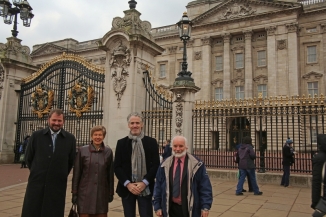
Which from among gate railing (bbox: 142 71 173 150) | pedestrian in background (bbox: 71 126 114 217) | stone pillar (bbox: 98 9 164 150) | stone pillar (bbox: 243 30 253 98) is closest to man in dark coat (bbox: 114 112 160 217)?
pedestrian in background (bbox: 71 126 114 217)

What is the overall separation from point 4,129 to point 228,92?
28.1 m

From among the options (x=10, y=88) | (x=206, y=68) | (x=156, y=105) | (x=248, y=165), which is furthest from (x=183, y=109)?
(x=206, y=68)

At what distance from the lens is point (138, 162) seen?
14.0ft

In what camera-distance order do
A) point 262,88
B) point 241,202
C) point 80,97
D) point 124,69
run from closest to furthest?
point 241,202 < point 124,69 < point 80,97 < point 262,88

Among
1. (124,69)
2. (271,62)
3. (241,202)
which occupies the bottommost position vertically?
(241,202)

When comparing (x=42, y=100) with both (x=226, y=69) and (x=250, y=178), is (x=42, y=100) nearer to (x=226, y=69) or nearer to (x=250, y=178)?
(x=250, y=178)

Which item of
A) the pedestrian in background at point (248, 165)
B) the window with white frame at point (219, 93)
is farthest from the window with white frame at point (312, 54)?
the pedestrian in background at point (248, 165)

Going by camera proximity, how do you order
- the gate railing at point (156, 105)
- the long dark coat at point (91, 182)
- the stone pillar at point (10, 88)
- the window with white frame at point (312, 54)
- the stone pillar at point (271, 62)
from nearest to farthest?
the long dark coat at point (91, 182)
the gate railing at point (156, 105)
the stone pillar at point (10, 88)
the window with white frame at point (312, 54)
the stone pillar at point (271, 62)

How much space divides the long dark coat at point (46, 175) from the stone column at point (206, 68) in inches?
1395

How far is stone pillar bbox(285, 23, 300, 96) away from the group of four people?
33.0 meters

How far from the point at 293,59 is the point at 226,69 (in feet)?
25.4

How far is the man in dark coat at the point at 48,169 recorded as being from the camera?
3998mm

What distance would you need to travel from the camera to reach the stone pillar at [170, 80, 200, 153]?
10758 millimetres

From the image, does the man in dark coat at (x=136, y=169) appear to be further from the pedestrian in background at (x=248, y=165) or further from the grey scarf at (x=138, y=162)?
the pedestrian in background at (x=248, y=165)
